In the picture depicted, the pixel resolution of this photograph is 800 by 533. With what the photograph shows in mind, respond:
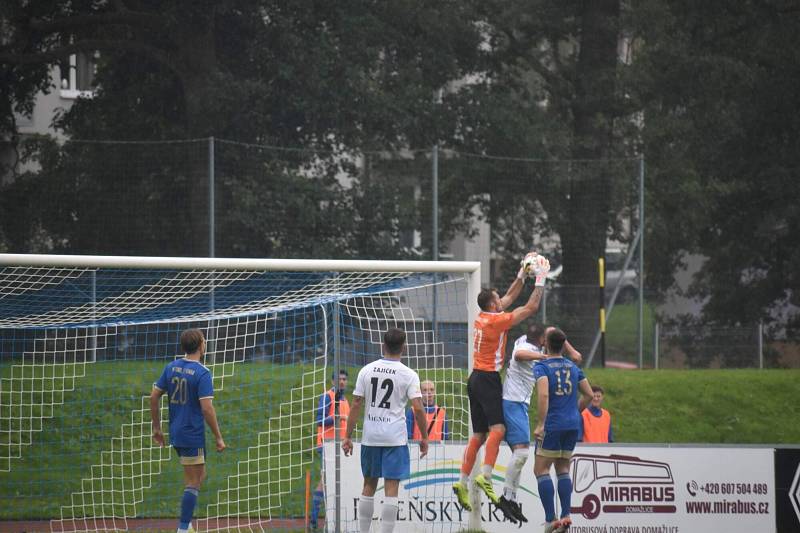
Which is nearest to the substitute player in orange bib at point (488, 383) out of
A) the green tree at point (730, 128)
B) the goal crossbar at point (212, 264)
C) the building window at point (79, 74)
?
the goal crossbar at point (212, 264)

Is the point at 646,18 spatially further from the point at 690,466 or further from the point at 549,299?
the point at 690,466

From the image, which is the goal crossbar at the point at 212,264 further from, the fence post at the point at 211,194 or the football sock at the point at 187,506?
the fence post at the point at 211,194

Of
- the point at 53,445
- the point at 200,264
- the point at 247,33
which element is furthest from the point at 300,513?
the point at 247,33

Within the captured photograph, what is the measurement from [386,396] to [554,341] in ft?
6.05

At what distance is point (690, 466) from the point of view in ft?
44.3

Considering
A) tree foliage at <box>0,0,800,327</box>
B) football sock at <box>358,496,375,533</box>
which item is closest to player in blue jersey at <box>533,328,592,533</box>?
football sock at <box>358,496,375,533</box>

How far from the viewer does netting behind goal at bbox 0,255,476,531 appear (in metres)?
13.7

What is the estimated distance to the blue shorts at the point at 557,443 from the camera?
11.5 meters

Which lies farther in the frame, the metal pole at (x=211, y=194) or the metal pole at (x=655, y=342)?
the metal pole at (x=655, y=342)

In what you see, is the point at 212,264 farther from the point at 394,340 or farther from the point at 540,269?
the point at 540,269

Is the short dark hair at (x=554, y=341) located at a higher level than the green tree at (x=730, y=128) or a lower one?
lower

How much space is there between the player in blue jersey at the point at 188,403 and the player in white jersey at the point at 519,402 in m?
2.83

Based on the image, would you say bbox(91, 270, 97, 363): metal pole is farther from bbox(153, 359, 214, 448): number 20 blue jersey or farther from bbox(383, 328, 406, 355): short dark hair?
bbox(383, 328, 406, 355): short dark hair

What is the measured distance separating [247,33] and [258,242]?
19.9 feet
